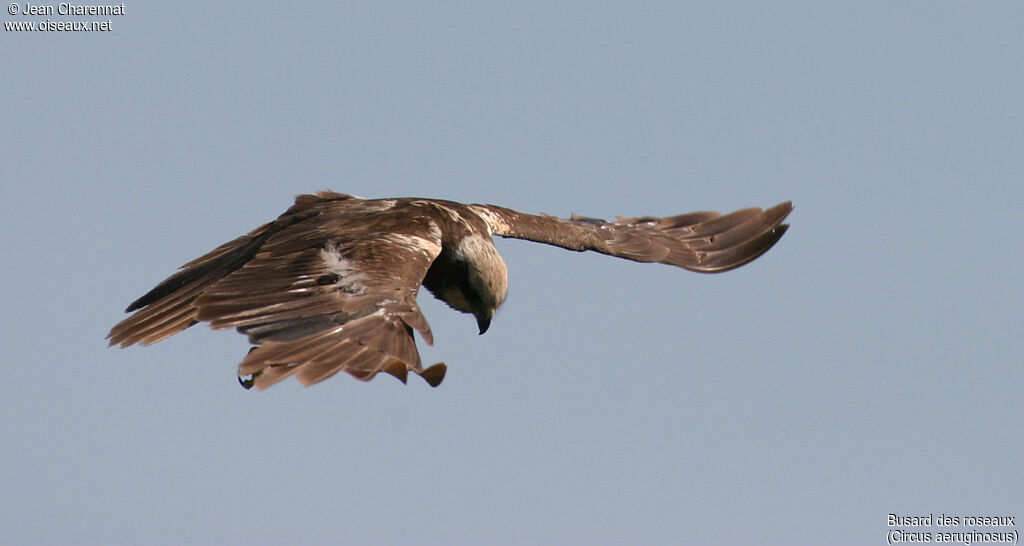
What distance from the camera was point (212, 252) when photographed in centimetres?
1042

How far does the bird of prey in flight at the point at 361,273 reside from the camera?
746cm

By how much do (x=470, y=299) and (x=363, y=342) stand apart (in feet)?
8.62

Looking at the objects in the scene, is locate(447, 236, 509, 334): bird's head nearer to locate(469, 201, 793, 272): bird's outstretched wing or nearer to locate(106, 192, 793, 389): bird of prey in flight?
locate(106, 192, 793, 389): bird of prey in flight

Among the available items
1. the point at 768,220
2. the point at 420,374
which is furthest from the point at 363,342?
the point at 768,220

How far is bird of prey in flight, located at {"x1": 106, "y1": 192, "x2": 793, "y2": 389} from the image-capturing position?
294 inches

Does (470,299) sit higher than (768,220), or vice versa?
(768,220)

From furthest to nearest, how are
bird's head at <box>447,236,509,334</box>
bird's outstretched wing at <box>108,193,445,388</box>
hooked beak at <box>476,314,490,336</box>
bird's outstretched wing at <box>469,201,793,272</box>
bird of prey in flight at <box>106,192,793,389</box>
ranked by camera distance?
bird's outstretched wing at <box>469,201,793,272</box> < hooked beak at <box>476,314,490,336</box> < bird's head at <box>447,236,509,334</box> < bird of prey in flight at <box>106,192,793,389</box> < bird's outstretched wing at <box>108,193,445,388</box>

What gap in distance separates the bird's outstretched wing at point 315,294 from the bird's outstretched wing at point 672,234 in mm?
1623

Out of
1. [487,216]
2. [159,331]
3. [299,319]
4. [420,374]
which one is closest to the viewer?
[420,374]

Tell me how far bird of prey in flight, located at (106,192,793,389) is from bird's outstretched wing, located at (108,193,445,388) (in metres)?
0.01

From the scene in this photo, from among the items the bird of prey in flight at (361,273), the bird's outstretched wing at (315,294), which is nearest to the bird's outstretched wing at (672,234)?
the bird of prey in flight at (361,273)

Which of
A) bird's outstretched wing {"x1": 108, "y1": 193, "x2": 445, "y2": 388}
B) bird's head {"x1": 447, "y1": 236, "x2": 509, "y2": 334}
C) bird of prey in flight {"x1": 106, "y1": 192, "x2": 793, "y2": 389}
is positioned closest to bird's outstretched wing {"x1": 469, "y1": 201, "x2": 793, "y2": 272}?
bird of prey in flight {"x1": 106, "y1": 192, "x2": 793, "y2": 389}

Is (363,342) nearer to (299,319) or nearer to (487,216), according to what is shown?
(299,319)

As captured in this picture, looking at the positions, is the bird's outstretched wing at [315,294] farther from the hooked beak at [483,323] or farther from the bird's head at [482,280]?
the hooked beak at [483,323]
